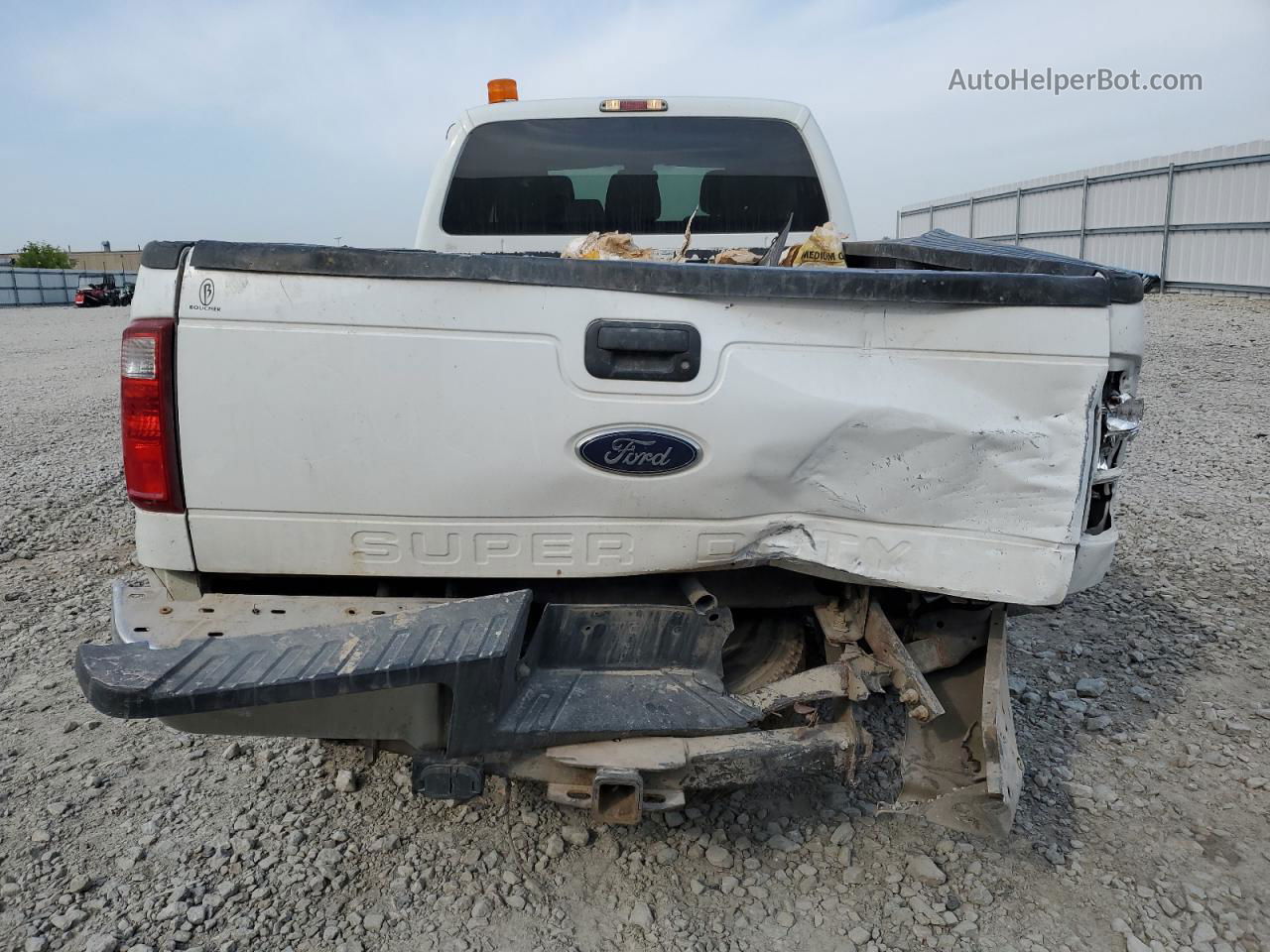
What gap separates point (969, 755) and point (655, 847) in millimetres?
953

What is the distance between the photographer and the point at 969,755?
2713 mm

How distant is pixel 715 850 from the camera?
2.90 meters

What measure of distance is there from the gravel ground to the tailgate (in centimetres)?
97

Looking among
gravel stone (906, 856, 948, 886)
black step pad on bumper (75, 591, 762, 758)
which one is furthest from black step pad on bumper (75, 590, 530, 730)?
gravel stone (906, 856, 948, 886)

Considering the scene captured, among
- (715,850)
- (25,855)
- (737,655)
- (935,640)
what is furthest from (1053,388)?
(25,855)

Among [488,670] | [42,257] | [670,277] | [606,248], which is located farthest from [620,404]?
[42,257]

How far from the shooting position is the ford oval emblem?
237 cm

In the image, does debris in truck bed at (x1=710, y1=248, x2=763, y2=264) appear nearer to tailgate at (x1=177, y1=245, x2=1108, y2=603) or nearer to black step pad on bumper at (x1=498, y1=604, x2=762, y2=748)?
tailgate at (x1=177, y1=245, x2=1108, y2=603)

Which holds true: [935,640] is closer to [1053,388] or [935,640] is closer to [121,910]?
[1053,388]

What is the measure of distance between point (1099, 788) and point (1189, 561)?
2.75 meters

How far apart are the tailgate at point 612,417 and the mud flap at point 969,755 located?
415 mm

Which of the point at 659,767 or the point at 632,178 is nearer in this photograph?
the point at 659,767

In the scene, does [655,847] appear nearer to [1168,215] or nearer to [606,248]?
[606,248]

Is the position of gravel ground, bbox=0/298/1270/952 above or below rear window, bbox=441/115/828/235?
below
